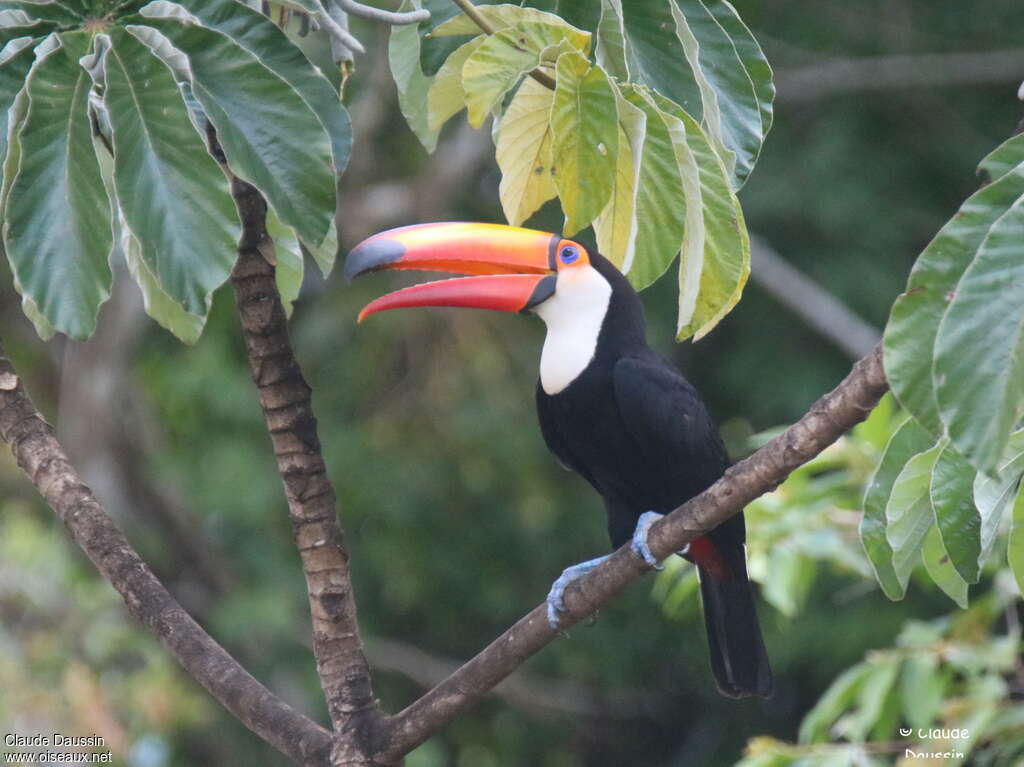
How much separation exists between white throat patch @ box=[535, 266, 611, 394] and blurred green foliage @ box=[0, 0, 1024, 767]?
3.34 meters

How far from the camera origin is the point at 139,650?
18.4 ft

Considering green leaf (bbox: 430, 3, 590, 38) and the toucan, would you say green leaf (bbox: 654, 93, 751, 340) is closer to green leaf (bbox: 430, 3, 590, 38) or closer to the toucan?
green leaf (bbox: 430, 3, 590, 38)

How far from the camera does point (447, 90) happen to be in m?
1.89

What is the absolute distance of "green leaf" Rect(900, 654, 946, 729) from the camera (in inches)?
111

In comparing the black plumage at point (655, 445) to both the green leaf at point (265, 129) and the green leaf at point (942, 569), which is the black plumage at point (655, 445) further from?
the green leaf at point (265, 129)

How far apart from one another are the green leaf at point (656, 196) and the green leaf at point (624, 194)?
1cm

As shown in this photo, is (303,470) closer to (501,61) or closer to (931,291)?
(501,61)

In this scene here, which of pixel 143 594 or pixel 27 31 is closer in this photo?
pixel 27 31

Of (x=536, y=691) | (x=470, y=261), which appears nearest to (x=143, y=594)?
(x=470, y=261)

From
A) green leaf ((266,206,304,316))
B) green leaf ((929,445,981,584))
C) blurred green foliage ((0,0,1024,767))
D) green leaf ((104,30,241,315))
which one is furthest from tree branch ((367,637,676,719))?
green leaf ((104,30,241,315))

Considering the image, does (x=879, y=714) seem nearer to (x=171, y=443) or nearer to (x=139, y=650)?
(x=139, y=650)

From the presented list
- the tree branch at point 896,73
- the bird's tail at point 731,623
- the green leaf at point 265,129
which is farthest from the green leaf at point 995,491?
the tree branch at point 896,73

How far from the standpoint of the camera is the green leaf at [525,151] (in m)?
1.75

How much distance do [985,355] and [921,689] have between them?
1.95m
